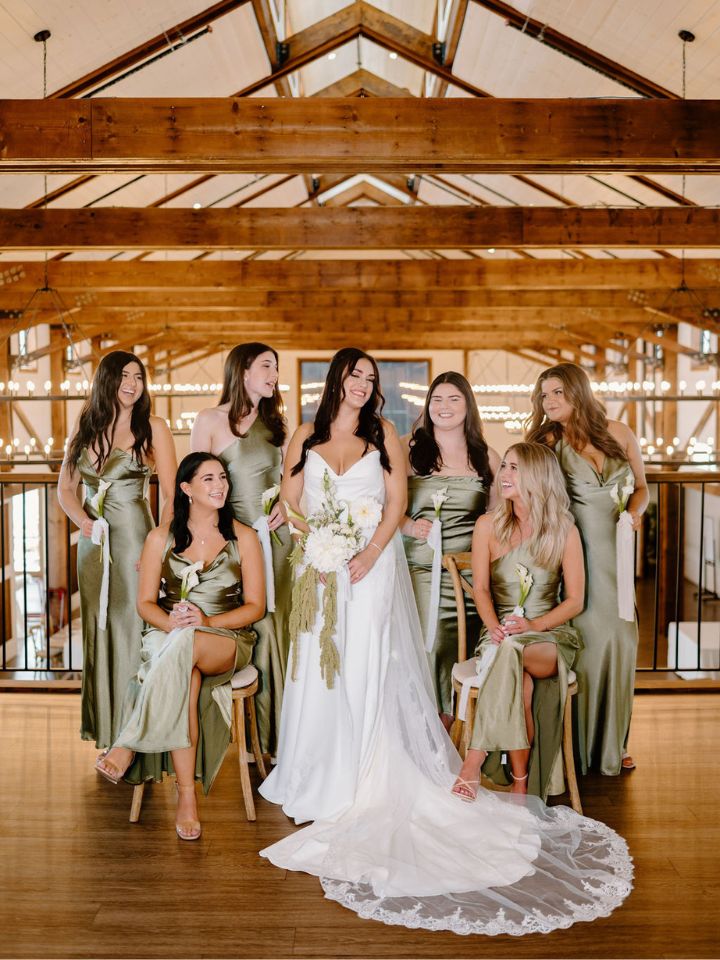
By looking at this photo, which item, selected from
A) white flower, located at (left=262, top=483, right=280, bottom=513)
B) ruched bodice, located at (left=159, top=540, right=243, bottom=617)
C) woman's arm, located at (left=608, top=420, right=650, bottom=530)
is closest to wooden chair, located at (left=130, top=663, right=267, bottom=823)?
ruched bodice, located at (left=159, top=540, right=243, bottom=617)

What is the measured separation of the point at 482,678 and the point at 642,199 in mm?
8517

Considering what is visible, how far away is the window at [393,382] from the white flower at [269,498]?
740 inches

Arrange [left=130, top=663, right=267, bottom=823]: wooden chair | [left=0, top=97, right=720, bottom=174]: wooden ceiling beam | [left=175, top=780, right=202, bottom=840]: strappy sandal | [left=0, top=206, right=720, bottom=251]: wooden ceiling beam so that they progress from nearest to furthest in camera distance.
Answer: [left=175, top=780, right=202, bottom=840]: strappy sandal
[left=130, top=663, right=267, bottom=823]: wooden chair
[left=0, top=97, right=720, bottom=174]: wooden ceiling beam
[left=0, top=206, right=720, bottom=251]: wooden ceiling beam

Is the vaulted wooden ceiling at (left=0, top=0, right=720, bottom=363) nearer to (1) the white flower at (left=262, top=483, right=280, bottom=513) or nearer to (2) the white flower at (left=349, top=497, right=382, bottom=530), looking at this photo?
(1) the white flower at (left=262, top=483, right=280, bottom=513)

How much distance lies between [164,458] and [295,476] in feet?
2.16

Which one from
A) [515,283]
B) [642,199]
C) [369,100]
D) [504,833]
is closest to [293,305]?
[515,283]

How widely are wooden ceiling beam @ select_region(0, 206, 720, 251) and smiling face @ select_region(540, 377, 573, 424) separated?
17.6ft

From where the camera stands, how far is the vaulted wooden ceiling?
522 centimetres

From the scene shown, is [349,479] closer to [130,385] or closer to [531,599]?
[531,599]

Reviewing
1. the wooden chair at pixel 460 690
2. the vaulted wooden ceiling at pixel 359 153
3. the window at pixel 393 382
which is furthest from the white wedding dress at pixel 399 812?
the window at pixel 393 382

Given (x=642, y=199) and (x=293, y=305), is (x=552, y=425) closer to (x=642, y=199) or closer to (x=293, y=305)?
(x=642, y=199)

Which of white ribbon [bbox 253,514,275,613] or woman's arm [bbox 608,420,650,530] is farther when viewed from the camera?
woman's arm [bbox 608,420,650,530]

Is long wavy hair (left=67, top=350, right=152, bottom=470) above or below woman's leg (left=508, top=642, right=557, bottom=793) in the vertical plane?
above

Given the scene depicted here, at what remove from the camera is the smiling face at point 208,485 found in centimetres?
333
